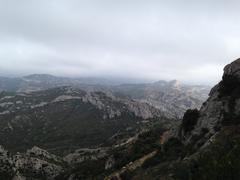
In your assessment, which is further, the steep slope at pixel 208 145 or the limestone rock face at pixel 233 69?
the limestone rock face at pixel 233 69

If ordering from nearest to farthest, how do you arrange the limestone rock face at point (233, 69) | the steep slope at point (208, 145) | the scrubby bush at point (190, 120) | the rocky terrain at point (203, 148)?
the steep slope at point (208, 145) < the rocky terrain at point (203, 148) < the limestone rock face at point (233, 69) < the scrubby bush at point (190, 120)

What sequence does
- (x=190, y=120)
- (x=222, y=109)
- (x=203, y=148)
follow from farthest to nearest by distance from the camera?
(x=190, y=120) < (x=222, y=109) < (x=203, y=148)

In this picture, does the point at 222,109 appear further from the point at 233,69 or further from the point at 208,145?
the point at 208,145

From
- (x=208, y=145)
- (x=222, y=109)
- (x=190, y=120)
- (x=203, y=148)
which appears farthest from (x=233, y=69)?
(x=203, y=148)

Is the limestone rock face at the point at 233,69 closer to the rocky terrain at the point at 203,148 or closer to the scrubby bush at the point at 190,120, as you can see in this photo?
the rocky terrain at the point at 203,148

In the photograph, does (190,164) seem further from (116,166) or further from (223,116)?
(116,166)

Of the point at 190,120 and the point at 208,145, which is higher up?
the point at 190,120

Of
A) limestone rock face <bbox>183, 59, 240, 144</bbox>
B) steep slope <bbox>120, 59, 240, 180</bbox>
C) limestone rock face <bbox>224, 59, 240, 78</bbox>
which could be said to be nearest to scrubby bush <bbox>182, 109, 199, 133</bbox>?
steep slope <bbox>120, 59, 240, 180</bbox>

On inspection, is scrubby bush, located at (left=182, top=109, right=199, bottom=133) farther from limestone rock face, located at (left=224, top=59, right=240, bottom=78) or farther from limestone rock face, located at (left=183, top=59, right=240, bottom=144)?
limestone rock face, located at (left=224, top=59, right=240, bottom=78)

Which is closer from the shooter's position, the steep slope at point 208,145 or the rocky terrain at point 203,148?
the steep slope at point 208,145

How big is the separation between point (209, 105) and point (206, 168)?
4395 cm

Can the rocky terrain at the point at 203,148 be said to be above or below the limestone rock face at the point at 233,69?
below

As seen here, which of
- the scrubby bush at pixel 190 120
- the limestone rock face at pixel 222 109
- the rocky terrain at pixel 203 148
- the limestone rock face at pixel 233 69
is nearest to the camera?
the rocky terrain at pixel 203 148

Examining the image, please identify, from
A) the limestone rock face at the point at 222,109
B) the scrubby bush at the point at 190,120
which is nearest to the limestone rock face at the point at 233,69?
the limestone rock face at the point at 222,109
